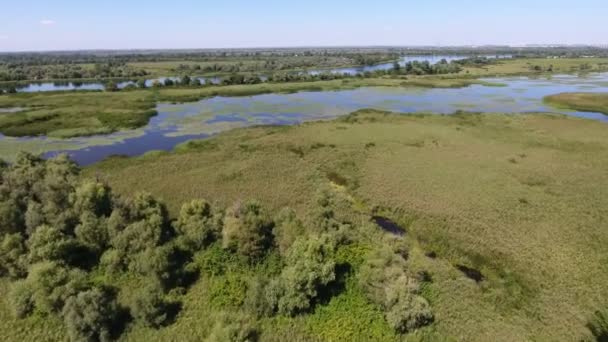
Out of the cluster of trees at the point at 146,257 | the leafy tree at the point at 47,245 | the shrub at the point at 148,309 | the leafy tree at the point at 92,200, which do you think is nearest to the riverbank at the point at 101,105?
the cluster of trees at the point at 146,257

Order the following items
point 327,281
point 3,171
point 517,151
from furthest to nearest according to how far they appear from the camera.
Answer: point 517,151, point 3,171, point 327,281

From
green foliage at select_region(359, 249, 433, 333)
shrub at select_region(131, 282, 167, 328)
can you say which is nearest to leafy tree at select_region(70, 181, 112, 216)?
shrub at select_region(131, 282, 167, 328)

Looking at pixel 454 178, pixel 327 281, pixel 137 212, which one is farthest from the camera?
pixel 454 178

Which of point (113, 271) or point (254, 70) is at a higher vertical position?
point (254, 70)

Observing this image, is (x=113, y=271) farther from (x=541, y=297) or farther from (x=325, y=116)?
(x=325, y=116)

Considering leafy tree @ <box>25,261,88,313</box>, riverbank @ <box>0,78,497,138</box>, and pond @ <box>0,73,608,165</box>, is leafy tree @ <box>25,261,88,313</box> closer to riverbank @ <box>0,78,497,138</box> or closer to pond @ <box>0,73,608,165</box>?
pond @ <box>0,73,608,165</box>

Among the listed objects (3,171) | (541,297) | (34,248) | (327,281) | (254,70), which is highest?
(254,70)

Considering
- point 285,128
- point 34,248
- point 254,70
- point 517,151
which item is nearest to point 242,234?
point 34,248
